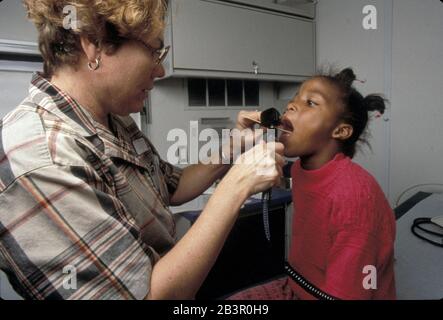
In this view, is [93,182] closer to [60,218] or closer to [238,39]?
[60,218]

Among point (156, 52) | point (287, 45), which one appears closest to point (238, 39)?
point (287, 45)

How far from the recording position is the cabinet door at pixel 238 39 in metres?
1.78

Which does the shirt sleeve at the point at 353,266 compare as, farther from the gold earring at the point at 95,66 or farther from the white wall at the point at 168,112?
the white wall at the point at 168,112

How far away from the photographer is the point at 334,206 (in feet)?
2.94

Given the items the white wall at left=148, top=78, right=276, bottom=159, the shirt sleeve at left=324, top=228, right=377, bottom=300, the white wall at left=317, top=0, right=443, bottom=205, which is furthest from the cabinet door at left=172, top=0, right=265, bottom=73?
the shirt sleeve at left=324, top=228, right=377, bottom=300

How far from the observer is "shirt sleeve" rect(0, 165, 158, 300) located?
0.52 meters

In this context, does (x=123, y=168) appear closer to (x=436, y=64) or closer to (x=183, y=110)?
(x=183, y=110)

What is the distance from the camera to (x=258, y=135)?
1.02 metres

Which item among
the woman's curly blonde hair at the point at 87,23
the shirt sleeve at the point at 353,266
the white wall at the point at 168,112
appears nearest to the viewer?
the woman's curly blonde hair at the point at 87,23

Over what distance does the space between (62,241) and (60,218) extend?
0.13 feet

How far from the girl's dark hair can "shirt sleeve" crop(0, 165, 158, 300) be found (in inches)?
33.6

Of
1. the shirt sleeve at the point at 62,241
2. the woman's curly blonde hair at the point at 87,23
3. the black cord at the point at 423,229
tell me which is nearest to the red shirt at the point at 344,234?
the black cord at the point at 423,229

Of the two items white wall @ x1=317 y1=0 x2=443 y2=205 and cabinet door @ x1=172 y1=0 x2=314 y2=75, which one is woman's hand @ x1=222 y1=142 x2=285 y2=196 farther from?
white wall @ x1=317 y1=0 x2=443 y2=205

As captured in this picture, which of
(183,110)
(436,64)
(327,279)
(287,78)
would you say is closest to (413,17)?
(436,64)
